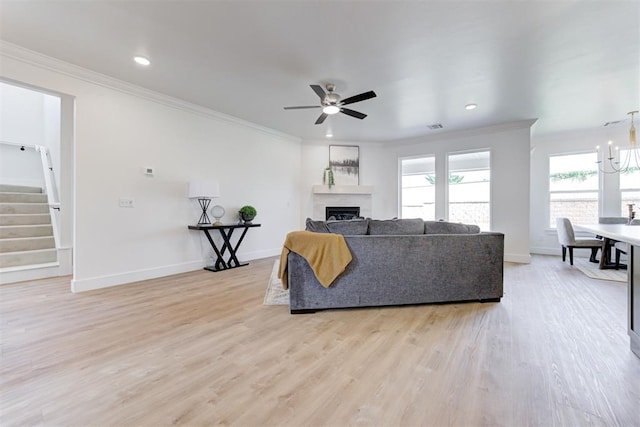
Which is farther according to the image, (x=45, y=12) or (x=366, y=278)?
(x=366, y=278)

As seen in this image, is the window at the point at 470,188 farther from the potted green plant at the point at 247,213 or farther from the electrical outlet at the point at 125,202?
the electrical outlet at the point at 125,202

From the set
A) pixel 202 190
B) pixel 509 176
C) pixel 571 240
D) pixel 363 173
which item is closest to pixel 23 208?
pixel 202 190

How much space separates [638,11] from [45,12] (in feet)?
16.1

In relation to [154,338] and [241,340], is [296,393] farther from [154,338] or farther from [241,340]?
[154,338]

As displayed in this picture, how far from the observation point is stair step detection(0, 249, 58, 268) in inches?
153

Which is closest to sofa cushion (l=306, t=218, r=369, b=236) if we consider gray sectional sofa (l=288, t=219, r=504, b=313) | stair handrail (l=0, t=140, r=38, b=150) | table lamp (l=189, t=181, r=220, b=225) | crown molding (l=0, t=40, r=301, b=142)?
gray sectional sofa (l=288, t=219, r=504, b=313)

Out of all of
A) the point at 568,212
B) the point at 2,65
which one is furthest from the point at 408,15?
the point at 568,212

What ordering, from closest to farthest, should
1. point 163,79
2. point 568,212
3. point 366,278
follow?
point 366,278 < point 163,79 < point 568,212

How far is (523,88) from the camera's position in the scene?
376 centimetres

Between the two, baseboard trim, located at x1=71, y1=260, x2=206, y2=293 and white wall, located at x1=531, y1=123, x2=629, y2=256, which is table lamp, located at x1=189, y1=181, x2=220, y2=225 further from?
white wall, located at x1=531, y1=123, x2=629, y2=256

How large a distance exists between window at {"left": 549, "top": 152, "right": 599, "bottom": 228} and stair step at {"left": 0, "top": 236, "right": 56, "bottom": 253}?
961 cm

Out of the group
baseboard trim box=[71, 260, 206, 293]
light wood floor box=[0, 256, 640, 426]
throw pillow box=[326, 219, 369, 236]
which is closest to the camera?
light wood floor box=[0, 256, 640, 426]

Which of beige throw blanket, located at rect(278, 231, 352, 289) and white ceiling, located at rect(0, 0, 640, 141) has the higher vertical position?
white ceiling, located at rect(0, 0, 640, 141)

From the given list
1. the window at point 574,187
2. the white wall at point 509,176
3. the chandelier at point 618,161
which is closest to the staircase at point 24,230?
the white wall at point 509,176
